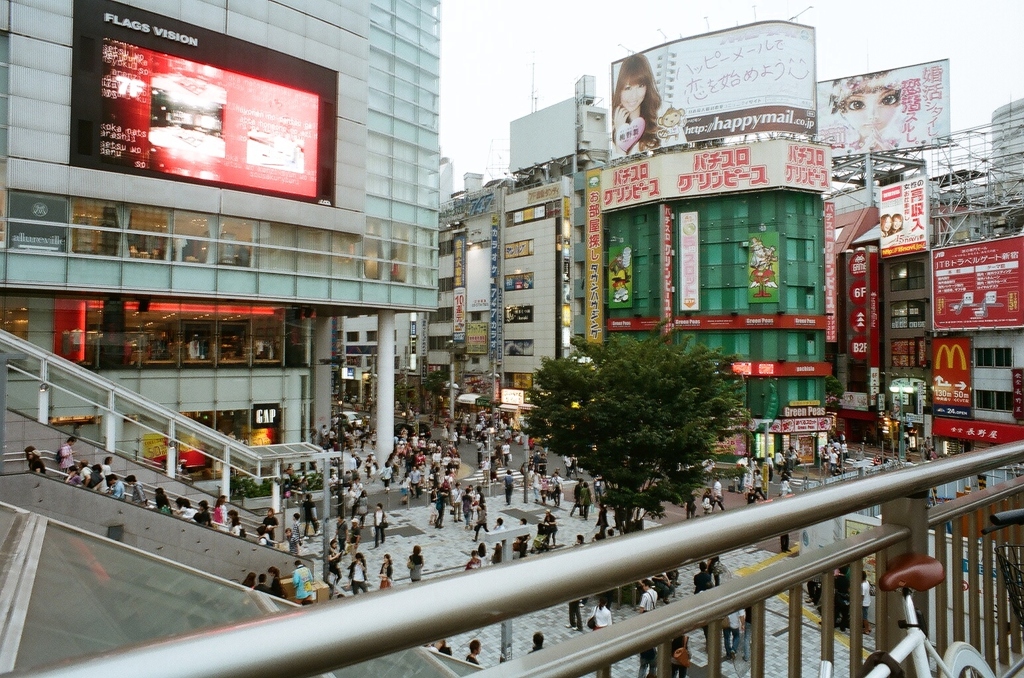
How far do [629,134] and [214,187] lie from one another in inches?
1064

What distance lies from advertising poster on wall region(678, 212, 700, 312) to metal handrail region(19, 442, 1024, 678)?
127ft

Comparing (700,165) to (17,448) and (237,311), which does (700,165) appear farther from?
(17,448)

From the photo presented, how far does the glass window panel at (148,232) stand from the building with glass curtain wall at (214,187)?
68mm

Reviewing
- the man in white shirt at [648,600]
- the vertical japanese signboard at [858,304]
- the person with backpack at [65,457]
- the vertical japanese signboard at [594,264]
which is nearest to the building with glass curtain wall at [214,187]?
the person with backpack at [65,457]

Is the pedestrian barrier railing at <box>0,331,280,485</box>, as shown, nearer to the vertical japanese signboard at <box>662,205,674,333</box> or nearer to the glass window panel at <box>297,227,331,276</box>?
the glass window panel at <box>297,227,331,276</box>

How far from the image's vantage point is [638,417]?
17469 millimetres

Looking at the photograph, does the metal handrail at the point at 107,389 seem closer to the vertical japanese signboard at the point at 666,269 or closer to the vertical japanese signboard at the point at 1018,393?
the vertical japanese signboard at the point at 666,269

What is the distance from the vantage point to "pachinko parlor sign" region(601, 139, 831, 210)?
3759cm

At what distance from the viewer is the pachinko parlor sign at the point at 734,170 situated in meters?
37.6

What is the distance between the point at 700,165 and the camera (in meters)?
39.2

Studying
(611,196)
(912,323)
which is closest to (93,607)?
(611,196)

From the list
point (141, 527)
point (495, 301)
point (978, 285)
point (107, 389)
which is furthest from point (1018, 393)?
point (107, 389)

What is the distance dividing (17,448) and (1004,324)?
130 feet

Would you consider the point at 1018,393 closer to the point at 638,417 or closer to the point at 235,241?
the point at 638,417
